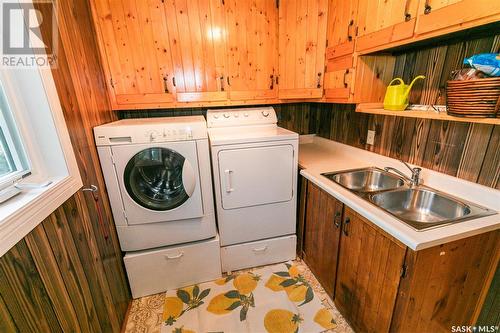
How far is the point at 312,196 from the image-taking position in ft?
5.77

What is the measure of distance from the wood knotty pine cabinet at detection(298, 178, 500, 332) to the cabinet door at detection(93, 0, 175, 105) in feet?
5.54

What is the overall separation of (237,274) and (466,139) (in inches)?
74.5

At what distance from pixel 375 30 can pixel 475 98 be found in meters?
0.72

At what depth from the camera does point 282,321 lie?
1546mm

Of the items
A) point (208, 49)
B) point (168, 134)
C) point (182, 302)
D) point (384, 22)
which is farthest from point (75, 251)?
point (384, 22)

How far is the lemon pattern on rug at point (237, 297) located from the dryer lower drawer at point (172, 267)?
7.0 inches

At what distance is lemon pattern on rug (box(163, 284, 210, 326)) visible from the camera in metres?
1.62

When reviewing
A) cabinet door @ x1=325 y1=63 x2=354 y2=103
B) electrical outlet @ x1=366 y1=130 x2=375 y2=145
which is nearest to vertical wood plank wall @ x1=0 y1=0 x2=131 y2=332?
cabinet door @ x1=325 y1=63 x2=354 y2=103

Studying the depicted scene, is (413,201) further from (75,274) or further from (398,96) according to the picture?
(75,274)

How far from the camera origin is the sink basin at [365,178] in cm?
166

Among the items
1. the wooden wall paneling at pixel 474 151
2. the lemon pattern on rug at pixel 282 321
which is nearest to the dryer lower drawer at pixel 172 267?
the lemon pattern on rug at pixel 282 321

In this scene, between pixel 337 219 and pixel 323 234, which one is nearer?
pixel 337 219

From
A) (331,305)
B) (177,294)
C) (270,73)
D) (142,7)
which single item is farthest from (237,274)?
(142,7)

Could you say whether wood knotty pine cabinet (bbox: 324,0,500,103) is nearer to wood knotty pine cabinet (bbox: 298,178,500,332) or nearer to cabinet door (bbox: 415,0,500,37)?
cabinet door (bbox: 415,0,500,37)
